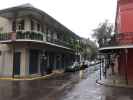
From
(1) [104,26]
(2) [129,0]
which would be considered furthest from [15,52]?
(1) [104,26]

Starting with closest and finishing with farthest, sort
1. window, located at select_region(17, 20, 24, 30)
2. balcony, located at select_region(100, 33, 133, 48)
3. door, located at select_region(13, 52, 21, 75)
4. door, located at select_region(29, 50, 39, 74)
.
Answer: balcony, located at select_region(100, 33, 133, 48)
door, located at select_region(13, 52, 21, 75)
door, located at select_region(29, 50, 39, 74)
window, located at select_region(17, 20, 24, 30)

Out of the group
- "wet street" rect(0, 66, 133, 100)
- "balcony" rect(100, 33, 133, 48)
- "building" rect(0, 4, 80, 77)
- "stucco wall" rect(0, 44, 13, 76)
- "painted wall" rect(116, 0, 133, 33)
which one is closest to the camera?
"wet street" rect(0, 66, 133, 100)

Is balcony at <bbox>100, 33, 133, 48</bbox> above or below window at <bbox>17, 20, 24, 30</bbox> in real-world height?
below

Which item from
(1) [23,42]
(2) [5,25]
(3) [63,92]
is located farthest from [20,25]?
(3) [63,92]

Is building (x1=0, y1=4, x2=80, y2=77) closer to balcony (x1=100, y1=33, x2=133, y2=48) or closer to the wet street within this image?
the wet street

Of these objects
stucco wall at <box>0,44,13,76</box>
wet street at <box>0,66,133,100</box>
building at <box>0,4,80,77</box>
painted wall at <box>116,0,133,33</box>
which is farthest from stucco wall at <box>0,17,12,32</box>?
painted wall at <box>116,0,133,33</box>

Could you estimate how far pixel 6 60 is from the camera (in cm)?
2972

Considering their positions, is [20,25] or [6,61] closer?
[20,25]

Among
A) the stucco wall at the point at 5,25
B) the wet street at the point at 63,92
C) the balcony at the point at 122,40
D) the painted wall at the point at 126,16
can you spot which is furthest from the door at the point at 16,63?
the painted wall at the point at 126,16

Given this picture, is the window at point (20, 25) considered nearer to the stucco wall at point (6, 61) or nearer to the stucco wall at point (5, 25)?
the stucco wall at point (5, 25)

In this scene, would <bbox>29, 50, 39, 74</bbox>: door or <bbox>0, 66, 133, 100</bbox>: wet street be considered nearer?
<bbox>0, 66, 133, 100</bbox>: wet street

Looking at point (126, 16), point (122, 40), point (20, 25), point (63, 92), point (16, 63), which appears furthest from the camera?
point (20, 25)

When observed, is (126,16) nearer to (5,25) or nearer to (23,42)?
(23,42)

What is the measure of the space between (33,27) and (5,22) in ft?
13.2
